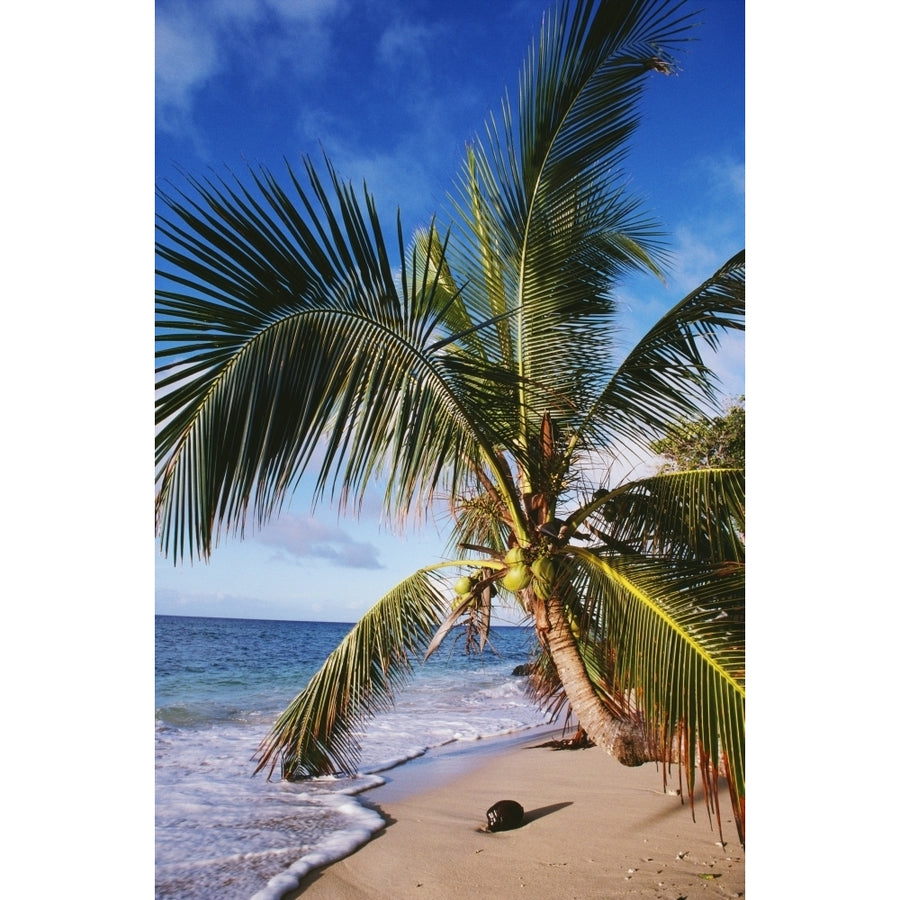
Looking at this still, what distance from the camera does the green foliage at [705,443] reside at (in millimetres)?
2594

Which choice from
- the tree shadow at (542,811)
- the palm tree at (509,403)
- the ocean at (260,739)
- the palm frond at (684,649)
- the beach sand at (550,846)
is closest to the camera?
the palm frond at (684,649)

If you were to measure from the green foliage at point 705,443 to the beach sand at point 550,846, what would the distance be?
1.18 metres

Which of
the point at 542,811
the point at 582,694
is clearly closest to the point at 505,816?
the point at 542,811

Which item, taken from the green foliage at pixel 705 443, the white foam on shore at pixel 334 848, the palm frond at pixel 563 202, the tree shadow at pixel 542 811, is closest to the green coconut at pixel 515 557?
the palm frond at pixel 563 202

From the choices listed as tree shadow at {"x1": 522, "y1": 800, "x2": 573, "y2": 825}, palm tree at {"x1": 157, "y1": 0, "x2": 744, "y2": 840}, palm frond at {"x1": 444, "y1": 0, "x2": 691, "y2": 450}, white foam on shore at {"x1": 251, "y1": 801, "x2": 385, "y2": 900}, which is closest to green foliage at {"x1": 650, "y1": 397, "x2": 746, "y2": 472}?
palm tree at {"x1": 157, "y1": 0, "x2": 744, "y2": 840}

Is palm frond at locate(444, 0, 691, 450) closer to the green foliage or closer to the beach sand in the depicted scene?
the green foliage

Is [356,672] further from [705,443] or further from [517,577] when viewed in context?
[705,443]

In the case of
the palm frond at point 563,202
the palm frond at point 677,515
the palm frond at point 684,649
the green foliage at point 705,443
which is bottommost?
the palm frond at point 684,649

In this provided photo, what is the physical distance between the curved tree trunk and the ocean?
0.45 m

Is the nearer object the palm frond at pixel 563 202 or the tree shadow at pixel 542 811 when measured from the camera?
the palm frond at pixel 563 202

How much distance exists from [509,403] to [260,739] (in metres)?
4.07

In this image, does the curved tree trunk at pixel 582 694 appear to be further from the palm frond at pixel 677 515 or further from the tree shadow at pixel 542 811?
the tree shadow at pixel 542 811

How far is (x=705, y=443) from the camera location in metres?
2.74
